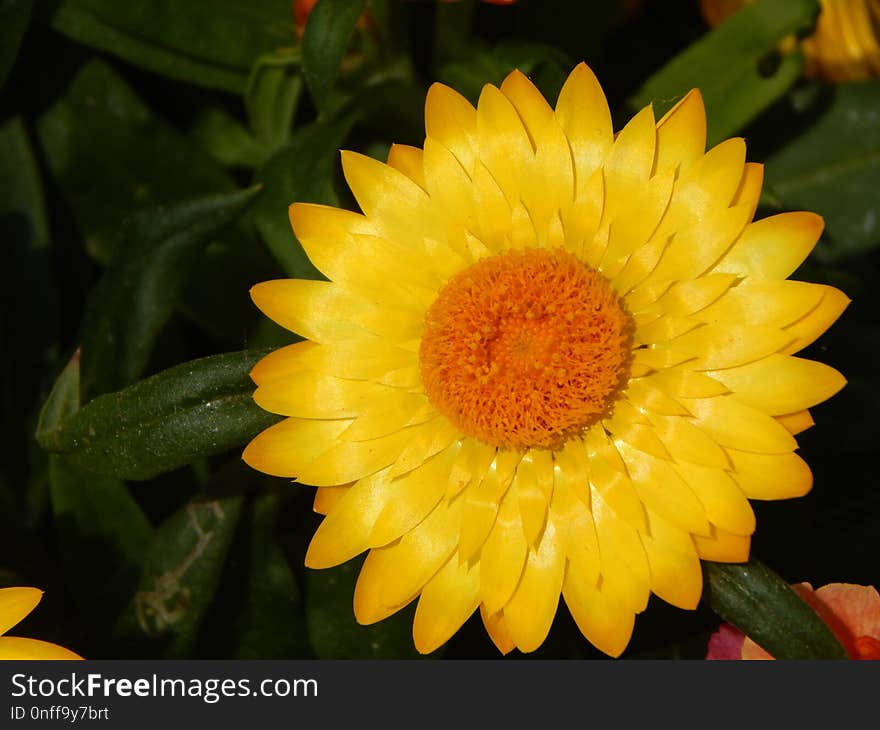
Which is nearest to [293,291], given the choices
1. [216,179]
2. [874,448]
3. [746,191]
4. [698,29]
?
[746,191]

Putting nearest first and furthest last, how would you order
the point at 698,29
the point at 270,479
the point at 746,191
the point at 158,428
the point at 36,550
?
the point at 746,191 → the point at 158,428 → the point at 270,479 → the point at 36,550 → the point at 698,29

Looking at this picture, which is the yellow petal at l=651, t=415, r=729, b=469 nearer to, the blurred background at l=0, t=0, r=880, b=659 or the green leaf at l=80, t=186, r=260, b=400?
the blurred background at l=0, t=0, r=880, b=659

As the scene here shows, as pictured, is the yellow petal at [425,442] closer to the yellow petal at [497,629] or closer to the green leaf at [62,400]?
the yellow petal at [497,629]

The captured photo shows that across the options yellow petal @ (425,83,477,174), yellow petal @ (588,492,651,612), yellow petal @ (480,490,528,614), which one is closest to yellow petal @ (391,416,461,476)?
yellow petal @ (480,490,528,614)

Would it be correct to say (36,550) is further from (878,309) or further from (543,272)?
(878,309)

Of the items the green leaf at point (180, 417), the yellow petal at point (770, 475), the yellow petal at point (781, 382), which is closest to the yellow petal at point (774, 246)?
the yellow petal at point (781, 382)

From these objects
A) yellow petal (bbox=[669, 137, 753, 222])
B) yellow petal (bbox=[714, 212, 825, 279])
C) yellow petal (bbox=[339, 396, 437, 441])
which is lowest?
yellow petal (bbox=[339, 396, 437, 441])
